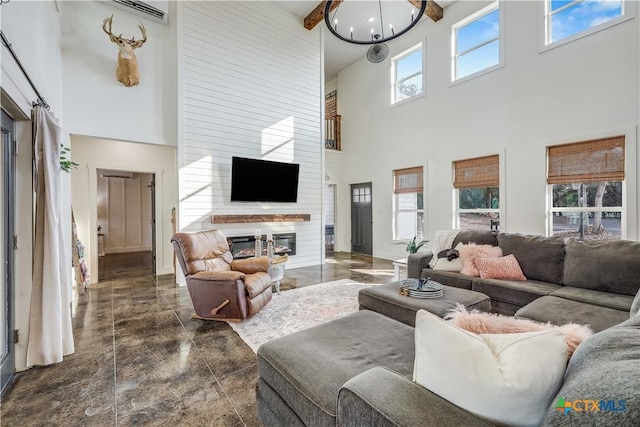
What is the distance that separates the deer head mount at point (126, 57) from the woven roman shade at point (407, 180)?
529 cm

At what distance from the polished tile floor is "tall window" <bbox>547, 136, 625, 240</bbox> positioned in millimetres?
Answer: 4924

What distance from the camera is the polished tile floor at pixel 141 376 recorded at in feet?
5.64

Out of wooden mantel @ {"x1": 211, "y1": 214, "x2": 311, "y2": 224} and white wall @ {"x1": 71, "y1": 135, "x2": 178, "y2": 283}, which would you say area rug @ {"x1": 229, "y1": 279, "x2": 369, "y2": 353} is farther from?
white wall @ {"x1": 71, "y1": 135, "x2": 178, "y2": 283}

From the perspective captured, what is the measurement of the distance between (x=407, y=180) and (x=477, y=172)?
154cm

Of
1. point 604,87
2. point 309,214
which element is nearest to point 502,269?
point 604,87

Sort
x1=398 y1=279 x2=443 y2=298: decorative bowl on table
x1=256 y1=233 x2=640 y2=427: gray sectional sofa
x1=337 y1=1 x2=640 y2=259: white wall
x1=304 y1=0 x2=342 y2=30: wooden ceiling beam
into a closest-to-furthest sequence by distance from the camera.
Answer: x1=256 y1=233 x2=640 y2=427: gray sectional sofa
x1=398 y1=279 x2=443 y2=298: decorative bowl on table
x1=337 y1=1 x2=640 y2=259: white wall
x1=304 y1=0 x2=342 y2=30: wooden ceiling beam

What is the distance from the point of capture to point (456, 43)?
5590mm

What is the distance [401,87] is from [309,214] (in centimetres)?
367

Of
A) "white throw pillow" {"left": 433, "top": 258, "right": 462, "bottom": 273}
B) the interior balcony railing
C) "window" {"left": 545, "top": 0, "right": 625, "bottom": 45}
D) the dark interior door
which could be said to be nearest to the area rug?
"white throw pillow" {"left": 433, "top": 258, "right": 462, "bottom": 273}

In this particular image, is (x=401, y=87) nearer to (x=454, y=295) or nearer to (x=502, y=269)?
(x=502, y=269)

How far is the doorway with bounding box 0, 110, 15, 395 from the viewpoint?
6.48 feet

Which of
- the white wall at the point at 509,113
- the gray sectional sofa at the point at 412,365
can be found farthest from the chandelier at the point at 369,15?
the gray sectional sofa at the point at 412,365

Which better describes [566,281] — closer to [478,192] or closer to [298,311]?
[478,192]

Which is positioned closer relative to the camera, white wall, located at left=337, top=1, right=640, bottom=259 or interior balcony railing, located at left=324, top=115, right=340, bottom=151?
white wall, located at left=337, top=1, right=640, bottom=259
